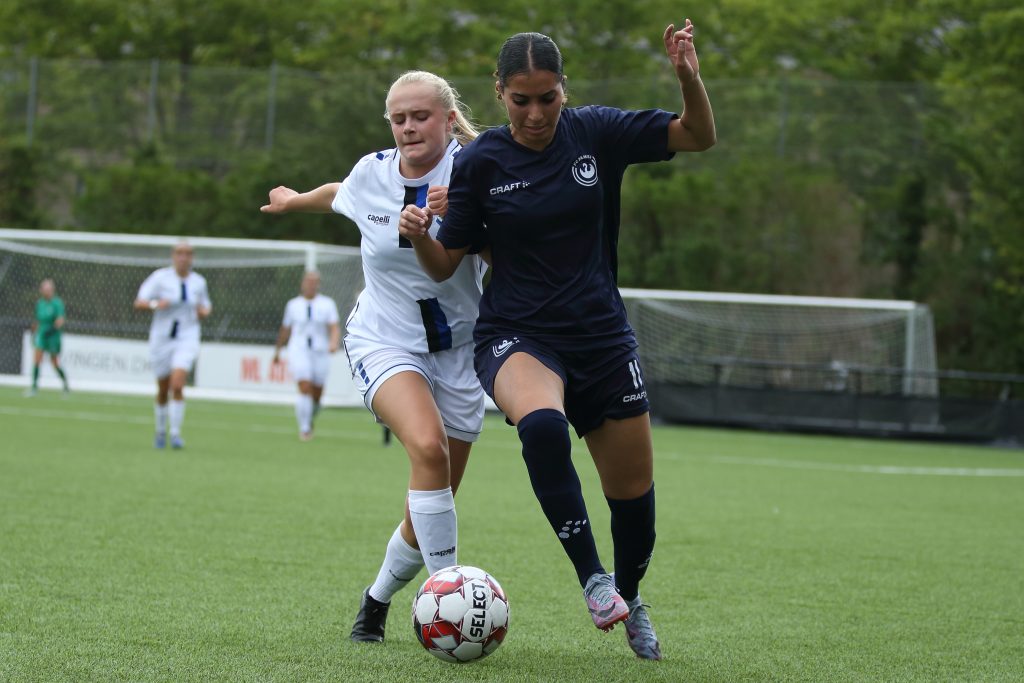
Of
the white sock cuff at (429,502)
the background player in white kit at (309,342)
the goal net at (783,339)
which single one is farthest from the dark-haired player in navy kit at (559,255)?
the goal net at (783,339)

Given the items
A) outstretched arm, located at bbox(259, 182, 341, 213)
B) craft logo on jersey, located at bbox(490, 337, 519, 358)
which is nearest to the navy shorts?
craft logo on jersey, located at bbox(490, 337, 519, 358)

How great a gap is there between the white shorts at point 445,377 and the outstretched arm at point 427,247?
0.37 m

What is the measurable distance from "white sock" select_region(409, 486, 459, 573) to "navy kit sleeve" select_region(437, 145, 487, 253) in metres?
0.88

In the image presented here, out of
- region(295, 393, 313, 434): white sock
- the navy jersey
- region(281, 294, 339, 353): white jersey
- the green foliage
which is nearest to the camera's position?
the navy jersey

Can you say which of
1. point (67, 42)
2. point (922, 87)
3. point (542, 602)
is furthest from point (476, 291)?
point (67, 42)

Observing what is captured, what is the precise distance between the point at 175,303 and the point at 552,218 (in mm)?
10063

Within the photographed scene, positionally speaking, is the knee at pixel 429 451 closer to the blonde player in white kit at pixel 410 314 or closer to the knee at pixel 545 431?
the blonde player in white kit at pixel 410 314

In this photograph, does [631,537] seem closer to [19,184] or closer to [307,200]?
[307,200]

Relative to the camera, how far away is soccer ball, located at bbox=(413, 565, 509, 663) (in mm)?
4508

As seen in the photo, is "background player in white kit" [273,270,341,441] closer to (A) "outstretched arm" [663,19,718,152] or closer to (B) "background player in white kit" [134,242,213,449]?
(B) "background player in white kit" [134,242,213,449]

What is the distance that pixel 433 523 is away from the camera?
4801 millimetres

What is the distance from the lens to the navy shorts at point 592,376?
15.4ft

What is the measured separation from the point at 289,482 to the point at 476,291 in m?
6.65

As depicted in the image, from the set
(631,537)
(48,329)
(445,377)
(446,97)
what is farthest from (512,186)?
(48,329)
